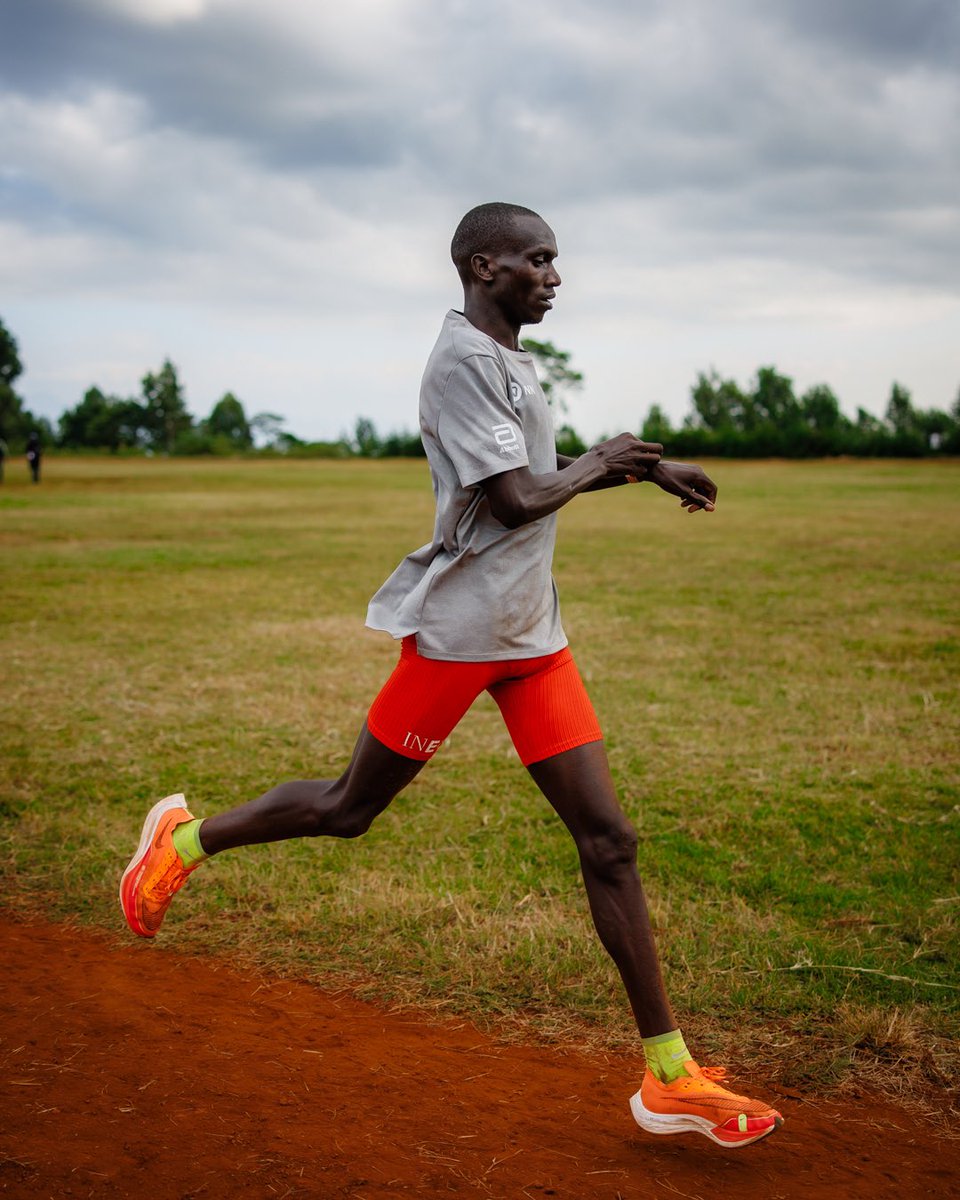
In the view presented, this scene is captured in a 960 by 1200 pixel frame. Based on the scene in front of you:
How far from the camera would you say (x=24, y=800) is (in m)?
5.88

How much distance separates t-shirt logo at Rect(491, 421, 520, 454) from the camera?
2967 mm

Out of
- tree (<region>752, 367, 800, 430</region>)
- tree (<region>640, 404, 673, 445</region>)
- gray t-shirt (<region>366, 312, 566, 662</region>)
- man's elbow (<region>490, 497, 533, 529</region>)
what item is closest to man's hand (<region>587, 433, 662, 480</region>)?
gray t-shirt (<region>366, 312, 566, 662</region>)

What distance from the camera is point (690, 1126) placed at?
9.71ft

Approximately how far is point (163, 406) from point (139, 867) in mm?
103656

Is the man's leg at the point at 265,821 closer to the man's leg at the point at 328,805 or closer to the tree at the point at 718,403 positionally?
the man's leg at the point at 328,805

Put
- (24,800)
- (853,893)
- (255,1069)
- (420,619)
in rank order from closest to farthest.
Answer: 1. (420,619)
2. (255,1069)
3. (853,893)
4. (24,800)

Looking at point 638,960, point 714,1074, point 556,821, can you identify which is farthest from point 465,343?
point 556,821

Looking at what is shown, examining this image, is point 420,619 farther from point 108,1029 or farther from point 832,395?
point 832,395

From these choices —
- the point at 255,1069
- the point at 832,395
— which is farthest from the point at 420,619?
the point at 832,395

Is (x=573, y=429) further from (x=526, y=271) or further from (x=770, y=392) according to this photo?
(x=526, y=271)

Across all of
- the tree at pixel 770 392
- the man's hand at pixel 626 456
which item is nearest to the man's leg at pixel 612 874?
the man's hand at pixel 626 456

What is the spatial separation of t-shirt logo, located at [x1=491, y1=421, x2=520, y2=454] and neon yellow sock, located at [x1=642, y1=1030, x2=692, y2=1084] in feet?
5.32

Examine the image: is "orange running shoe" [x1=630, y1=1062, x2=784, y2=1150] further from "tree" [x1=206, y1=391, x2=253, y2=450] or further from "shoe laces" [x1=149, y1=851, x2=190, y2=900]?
"tree" [x1=206, y1=391, x2=253, y2=450]

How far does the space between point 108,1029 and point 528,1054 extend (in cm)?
135
